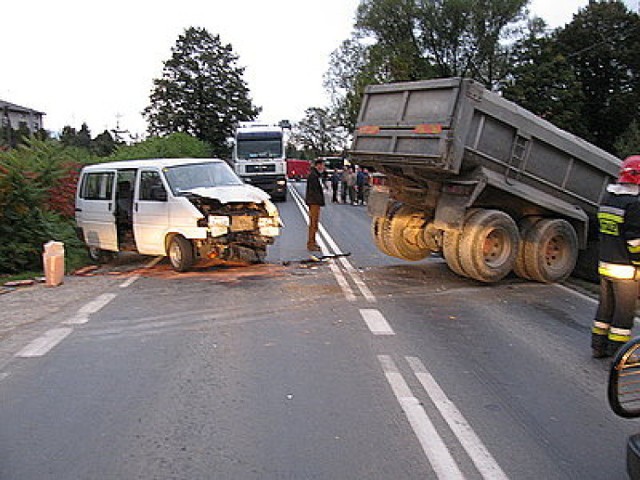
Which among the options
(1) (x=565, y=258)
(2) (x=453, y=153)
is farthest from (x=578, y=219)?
(2) (x=453, y=153)

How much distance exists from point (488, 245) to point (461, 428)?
5525mm

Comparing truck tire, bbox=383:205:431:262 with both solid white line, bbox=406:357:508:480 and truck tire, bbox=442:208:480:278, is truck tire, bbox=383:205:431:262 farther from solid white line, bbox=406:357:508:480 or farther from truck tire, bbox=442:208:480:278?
solid white line, bbox=406:357:508:480

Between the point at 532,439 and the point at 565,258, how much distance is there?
629cm

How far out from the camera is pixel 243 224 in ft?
36.8

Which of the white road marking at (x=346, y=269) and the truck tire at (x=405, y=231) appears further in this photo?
the truck tire at (x=405, y=231)

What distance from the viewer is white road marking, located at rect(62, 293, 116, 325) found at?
7.80m

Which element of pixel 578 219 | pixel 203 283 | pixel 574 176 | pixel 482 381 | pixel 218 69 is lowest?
pixel 203 283

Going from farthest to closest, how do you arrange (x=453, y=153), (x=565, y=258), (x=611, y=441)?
(x=565, y=258), (x=453, y=153), (x=611, y=441)

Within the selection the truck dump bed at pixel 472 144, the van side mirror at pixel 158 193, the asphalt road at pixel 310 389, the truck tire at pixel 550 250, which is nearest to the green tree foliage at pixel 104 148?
the van side mirror at pixel 158 193

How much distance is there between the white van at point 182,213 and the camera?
36.1 feet

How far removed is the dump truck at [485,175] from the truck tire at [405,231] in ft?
0.17

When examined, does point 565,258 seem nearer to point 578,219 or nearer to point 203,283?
point 578,219

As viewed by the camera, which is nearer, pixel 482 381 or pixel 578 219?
pixel 482 381

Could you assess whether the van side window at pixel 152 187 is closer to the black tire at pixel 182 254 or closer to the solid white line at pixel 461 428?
the black tire at pixel 182 254
